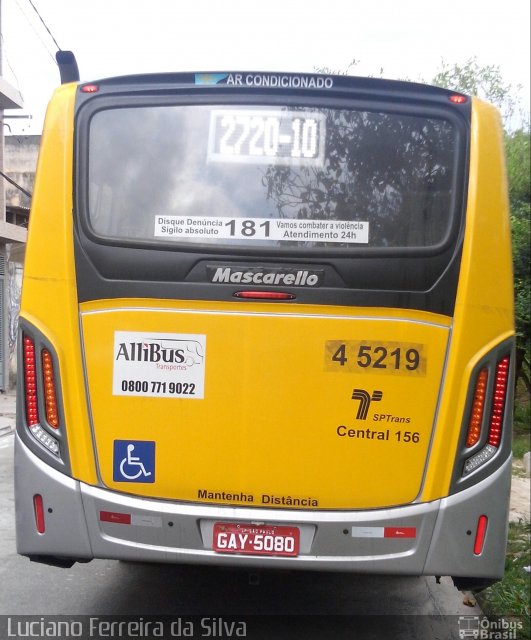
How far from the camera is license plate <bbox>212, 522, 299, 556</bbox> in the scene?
3945 millimetres

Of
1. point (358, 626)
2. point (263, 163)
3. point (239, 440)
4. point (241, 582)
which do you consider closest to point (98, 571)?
point (241, 582)

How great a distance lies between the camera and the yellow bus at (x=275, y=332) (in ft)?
12.9

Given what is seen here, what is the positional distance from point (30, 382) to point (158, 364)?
0.68m

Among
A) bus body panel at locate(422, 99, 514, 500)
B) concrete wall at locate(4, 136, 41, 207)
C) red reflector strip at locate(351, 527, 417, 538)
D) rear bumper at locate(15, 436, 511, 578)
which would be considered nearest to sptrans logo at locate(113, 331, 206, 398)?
rear bumper at locate(15, 436, 511, 578)

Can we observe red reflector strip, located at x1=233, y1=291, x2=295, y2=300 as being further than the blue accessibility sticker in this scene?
No

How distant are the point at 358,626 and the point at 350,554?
1.23 metres

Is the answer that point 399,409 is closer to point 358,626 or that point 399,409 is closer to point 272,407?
point 272,407

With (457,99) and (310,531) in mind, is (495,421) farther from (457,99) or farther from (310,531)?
(457,99)

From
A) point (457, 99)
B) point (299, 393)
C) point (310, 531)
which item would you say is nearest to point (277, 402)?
point (299, 393)

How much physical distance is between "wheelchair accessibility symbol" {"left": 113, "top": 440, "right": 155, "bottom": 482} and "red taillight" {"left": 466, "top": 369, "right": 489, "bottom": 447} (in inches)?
61.3

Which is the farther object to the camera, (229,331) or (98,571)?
(98,571)

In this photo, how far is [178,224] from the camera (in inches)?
158

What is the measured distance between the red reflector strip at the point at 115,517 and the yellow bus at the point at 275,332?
11mm

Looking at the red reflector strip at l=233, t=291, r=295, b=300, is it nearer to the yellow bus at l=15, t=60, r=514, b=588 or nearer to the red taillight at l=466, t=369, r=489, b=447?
the yellow bus at l=15, t=60, r=514, b=588
